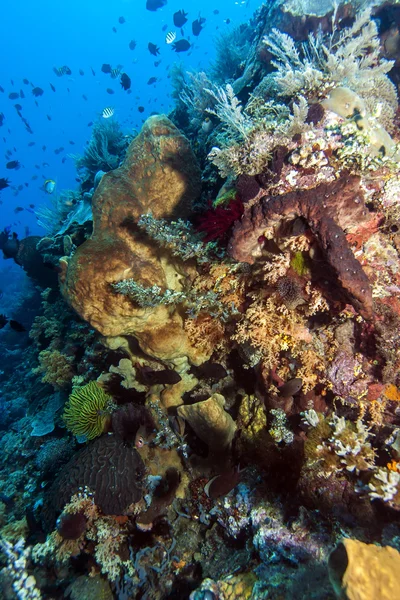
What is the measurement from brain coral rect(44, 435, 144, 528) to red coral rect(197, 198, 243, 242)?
128 inches

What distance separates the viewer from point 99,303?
4012 mm

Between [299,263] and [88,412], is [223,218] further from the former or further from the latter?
[88,412]

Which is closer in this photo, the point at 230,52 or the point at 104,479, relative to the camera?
the point at 104,479

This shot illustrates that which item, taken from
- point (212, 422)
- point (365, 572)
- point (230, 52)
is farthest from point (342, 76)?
point (230, 52)

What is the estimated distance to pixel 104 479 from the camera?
422 cm

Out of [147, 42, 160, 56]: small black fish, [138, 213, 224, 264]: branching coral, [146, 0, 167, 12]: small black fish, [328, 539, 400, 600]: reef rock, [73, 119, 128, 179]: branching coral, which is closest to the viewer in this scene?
A: [328, 539, 400, 600]: reef rock

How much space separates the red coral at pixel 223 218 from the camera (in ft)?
10.7

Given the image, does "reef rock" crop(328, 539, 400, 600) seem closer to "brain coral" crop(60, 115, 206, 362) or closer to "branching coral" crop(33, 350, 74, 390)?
"brain coral" crop(60, 115, 206, 362)

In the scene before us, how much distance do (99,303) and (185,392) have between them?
2.08 meters

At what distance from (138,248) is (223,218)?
1.63 m

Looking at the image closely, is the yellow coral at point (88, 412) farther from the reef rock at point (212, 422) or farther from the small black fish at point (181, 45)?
the small black fish at point (181, 45)

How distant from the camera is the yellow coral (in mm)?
4891

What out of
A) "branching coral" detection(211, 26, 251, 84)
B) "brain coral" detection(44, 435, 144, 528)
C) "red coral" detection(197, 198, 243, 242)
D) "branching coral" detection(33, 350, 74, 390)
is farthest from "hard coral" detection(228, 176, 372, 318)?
"branching coral" detection(211, 26, 251, 84)

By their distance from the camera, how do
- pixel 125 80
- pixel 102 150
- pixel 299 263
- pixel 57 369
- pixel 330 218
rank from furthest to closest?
1. pixel 125 80
2. pixel 102 150
3. pixel 57 369
4. pixel 299 263
5. pixel 330 218
